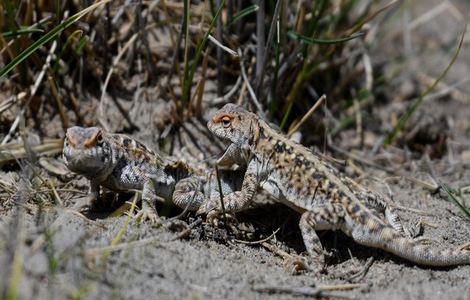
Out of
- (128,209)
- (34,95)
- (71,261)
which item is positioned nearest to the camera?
(71,261)

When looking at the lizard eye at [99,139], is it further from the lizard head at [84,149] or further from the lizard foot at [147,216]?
the lizard foot at [147,216]

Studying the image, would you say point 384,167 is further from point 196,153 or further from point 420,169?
point 196,153

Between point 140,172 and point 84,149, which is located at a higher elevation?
point 84,149

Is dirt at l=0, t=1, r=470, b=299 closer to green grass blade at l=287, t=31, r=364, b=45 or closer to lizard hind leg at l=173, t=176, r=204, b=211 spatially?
lizard hind leg at l=173, t=176, r=204, b=211

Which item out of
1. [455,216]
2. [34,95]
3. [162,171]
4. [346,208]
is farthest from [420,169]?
[34,95]

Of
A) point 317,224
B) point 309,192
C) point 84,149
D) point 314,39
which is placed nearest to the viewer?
point 84,149

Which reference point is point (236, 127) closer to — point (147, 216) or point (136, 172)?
point (136, 172)

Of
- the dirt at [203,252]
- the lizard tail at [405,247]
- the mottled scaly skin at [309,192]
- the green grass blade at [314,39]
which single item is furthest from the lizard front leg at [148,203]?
the green grass blade at [314,39]

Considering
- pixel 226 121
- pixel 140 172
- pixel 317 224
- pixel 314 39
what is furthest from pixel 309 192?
pixel 314 39
